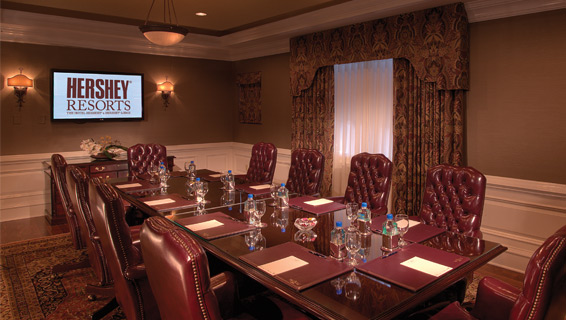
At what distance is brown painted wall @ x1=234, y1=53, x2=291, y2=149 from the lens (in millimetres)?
6230

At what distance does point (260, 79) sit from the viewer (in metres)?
6.70

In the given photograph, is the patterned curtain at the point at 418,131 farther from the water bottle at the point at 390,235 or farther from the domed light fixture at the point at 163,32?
the domed light fixture at the point at 163,32

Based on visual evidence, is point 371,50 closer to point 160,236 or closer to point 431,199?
point 431,199

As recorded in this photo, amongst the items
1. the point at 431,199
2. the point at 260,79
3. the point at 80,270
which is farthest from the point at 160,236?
the point at 260,79

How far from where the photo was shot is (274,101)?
6.46 metres

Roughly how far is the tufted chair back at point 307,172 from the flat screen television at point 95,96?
3256 millimetres

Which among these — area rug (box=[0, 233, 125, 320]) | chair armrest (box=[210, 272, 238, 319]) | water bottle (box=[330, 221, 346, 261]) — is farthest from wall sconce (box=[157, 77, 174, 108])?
water bottle (box=[330, 221, 346, 261])

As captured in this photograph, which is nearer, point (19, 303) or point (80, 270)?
point (19, 303)

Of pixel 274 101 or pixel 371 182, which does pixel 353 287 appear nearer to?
pixel 371 182

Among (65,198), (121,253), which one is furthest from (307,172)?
(121,253)

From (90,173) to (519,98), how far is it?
5.05m

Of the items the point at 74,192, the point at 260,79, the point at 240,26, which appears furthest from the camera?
the point at 260,79

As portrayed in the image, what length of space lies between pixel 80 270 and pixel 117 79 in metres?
3.26

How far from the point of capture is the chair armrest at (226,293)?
1.87m
